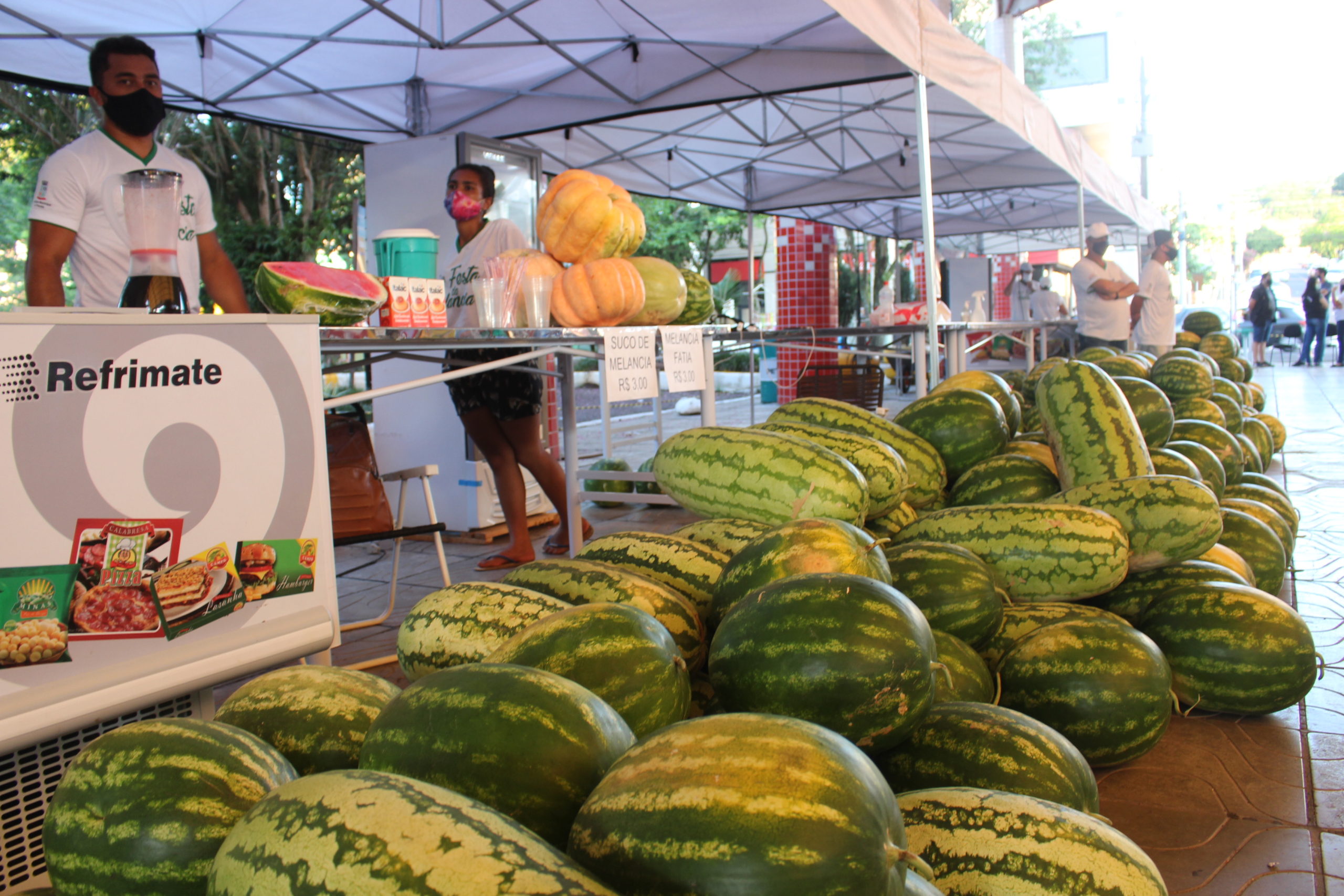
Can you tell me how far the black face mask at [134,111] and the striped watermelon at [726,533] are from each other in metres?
2.74

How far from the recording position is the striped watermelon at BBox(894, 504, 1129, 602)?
1716 millimetres

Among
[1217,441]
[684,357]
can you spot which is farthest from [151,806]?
[1217,441]

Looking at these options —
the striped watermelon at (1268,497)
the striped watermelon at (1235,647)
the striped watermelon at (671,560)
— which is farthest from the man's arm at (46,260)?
the striped watermelon at (1268,497)

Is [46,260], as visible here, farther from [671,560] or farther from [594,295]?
[671,560]

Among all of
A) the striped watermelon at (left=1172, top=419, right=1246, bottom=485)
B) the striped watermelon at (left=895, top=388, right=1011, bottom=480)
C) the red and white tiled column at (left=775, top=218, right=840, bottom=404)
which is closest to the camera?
the striped watermelon at (left=895, top=388, right=1011, bottom=480)

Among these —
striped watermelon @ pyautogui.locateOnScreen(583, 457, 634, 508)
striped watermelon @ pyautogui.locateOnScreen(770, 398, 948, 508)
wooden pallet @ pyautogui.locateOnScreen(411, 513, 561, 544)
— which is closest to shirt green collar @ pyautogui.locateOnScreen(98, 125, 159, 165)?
striped watermelon @ pyautogui.locateOnScreen(770, 398, 948, 508)

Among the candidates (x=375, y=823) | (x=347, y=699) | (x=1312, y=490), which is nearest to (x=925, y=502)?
(x=347, y=699)

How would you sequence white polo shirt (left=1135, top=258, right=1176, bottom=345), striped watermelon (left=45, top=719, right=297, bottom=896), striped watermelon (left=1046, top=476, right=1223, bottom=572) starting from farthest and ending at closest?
white polo shirt (left=1135, top=258, right=1176, bottom=345) → striped watermelon (left=1046, top=476, right=1223, bottom=572) → striped watermelon (left=45, top=719, right=297, bottom=896)

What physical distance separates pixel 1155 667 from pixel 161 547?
5.73 feet

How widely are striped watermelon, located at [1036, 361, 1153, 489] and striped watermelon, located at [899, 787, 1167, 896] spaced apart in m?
1.35

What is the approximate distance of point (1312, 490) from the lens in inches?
219

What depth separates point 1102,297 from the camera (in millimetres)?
8320

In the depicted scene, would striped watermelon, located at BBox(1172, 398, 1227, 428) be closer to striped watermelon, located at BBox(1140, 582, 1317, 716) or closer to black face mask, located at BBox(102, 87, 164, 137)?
striped watermelon, located at BBox(1140, 582, 1317, 716)

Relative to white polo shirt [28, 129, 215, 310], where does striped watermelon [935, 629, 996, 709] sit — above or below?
below
